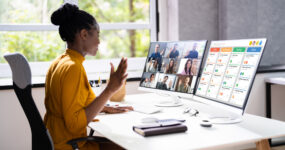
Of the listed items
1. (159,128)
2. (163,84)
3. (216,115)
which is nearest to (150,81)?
(163,84)

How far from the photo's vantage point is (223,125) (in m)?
1.74

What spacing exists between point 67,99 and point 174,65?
34.8 inches

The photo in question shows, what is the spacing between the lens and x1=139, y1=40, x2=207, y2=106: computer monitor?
2129mm

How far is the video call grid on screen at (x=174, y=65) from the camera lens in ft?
Result: 6.98

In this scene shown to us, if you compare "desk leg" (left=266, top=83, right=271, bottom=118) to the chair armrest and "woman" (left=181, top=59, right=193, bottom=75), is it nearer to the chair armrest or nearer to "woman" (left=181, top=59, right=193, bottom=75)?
"woman" (left=181, top=59, right=193, bottom=75)

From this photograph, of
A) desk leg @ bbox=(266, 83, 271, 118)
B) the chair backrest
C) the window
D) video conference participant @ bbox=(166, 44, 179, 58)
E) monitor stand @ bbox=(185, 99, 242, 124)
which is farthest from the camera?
desk leg @ bbox=(266, 83, 271, 118)

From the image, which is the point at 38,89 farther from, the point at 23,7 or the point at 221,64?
the point at 221,64

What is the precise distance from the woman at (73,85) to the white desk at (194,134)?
0.48 ft

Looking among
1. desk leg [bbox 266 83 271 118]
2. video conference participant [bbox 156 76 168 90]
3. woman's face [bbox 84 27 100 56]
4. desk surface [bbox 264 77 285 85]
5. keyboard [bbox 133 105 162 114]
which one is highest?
woman's face [bbox 84 27 100 56]

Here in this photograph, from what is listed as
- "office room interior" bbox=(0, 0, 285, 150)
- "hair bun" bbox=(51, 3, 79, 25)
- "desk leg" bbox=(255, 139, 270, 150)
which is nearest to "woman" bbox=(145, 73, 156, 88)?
"office room interior" bbox=(0, 0, 285, 150)

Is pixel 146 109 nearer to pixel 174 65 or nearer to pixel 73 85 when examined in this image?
pixel 174 65

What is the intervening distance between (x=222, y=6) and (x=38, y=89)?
75.3 inches

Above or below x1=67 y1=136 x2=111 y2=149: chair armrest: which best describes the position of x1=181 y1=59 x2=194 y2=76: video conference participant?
above

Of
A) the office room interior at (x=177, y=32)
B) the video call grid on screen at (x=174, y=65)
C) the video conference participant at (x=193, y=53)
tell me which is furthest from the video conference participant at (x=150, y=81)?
the office room interior at (x=177, y=32)
